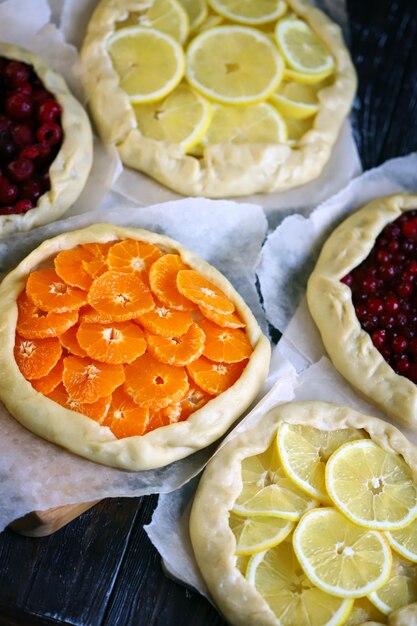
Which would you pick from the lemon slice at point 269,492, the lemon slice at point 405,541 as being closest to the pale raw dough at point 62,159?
the lemon slice at point 269,492

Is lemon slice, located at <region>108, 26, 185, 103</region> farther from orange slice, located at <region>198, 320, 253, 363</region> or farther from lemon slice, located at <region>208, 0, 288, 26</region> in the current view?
orange slice, located at <region>198, 320, 253, 363</region>

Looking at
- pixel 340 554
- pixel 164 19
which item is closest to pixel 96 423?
pixel 340 554

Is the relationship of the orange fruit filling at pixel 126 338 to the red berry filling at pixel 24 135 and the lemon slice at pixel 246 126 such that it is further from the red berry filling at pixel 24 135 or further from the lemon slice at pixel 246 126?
the lemon slice at pixel 246 126

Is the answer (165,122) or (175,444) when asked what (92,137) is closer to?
(165,122)

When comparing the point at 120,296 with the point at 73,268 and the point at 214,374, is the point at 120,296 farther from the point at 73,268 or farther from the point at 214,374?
the point at 214,374

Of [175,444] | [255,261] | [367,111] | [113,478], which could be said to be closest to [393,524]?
[175,444]
